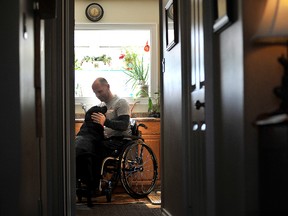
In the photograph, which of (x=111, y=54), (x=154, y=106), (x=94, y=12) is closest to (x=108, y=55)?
(x=111, y=54)

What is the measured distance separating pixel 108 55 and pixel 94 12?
613 mm

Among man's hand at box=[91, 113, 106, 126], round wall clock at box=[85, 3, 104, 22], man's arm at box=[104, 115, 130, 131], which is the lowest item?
man's arm at box=[104, 115, 130, 131]

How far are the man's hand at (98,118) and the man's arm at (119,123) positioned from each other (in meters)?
0.04

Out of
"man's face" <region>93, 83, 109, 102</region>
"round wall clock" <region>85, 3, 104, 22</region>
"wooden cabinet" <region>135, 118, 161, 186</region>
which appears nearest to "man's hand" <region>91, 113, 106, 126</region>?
"man's face" <region>93, 83, 109, 102</region>

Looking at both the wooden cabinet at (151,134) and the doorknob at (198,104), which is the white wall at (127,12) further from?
the doorknob at (198,104)

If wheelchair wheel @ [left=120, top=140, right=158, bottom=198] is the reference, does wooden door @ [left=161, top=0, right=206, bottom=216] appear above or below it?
above

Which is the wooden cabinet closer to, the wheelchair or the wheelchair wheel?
the wheelchair wheel

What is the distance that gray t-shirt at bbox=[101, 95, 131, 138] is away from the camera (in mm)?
5000

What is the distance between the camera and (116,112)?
16.6ft

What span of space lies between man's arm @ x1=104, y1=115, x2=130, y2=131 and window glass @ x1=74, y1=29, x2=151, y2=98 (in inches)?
57.0

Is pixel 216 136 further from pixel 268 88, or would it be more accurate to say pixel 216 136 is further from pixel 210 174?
pixel 268 88

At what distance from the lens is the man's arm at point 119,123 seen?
484 cm

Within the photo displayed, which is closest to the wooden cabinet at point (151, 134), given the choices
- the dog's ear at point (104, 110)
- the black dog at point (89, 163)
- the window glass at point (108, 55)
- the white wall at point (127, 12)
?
the window glass at point (108, 55)

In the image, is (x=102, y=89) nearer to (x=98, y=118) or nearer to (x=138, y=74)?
(x=98, y=118)
